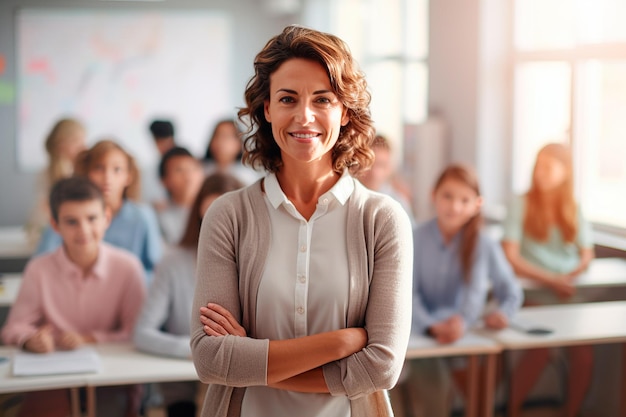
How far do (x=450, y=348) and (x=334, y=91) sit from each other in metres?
1.70

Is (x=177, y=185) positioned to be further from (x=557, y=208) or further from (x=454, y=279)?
(x=557, y=208)

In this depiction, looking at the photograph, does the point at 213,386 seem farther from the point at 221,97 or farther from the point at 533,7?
the point at 221,97

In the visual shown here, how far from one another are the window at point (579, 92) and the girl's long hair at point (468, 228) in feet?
4.48

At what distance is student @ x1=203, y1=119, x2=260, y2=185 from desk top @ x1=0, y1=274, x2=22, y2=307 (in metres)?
1.58

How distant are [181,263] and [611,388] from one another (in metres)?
2.07

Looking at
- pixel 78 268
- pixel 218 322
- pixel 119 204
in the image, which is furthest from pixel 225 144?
pixel 218 322

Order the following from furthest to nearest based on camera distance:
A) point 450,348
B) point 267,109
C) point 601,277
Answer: point 601,277 < point 450,348 < point 267,109

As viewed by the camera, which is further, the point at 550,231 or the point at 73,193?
the point at 550,231

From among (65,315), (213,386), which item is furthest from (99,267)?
(213,386)

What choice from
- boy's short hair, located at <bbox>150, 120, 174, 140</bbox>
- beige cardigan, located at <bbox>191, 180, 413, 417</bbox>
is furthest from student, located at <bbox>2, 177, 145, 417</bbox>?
boy's short hair, located at <bbox>150, 120, 174, 140</bbox>

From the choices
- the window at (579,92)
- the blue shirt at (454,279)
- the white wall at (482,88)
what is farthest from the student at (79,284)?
the white wall at (482,88)

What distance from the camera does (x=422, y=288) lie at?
3426mm

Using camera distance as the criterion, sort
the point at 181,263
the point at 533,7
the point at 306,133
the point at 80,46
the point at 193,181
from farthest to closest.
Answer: the point at 80,46 → the point at 533,7 → the point at 193,181 → the point at 181,263 → the point at 306,133

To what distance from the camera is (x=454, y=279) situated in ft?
11.1
